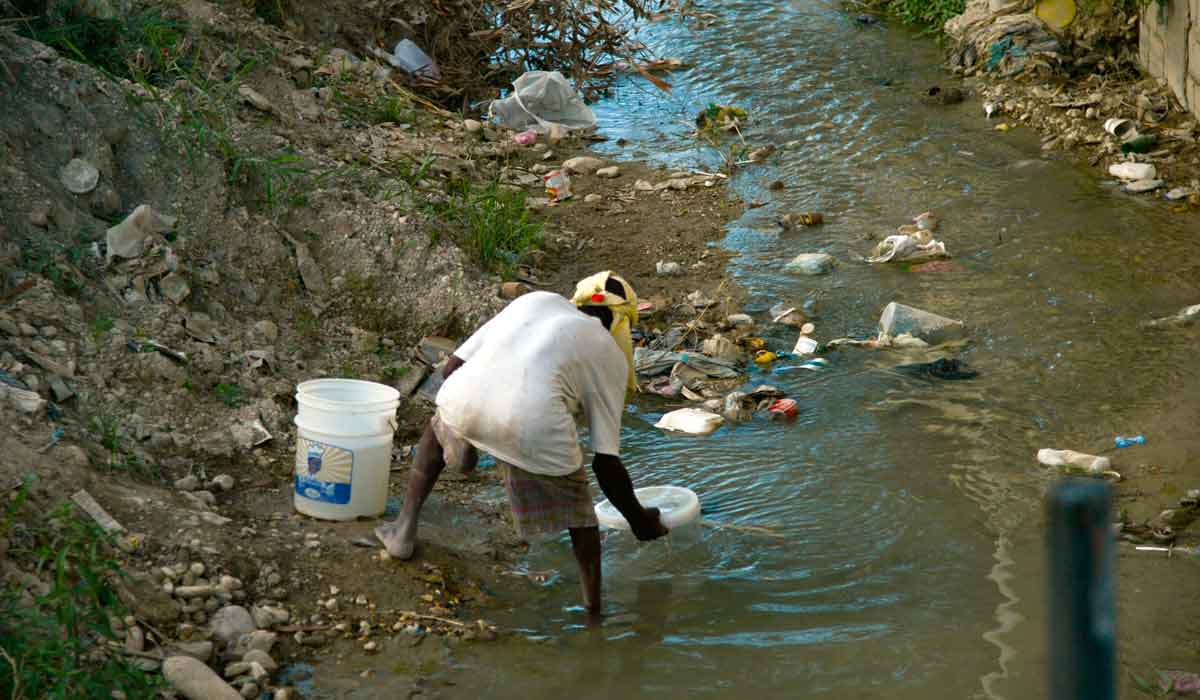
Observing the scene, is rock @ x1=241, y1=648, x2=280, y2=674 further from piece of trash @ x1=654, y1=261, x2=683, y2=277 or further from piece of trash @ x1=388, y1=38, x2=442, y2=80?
piece of trash @ x1=388, y1=38, x2=442, y2=80

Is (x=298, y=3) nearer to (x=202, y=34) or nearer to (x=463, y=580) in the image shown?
(x=202, y=34)

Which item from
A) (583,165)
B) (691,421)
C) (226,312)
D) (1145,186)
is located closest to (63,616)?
(226,312)

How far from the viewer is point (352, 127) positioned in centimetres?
685

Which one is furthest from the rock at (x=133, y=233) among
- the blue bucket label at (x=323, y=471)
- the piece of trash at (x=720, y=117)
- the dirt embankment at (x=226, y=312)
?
the piece of trash at (x=720, y=117)

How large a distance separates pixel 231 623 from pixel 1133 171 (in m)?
6.11

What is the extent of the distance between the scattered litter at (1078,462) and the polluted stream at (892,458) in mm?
63

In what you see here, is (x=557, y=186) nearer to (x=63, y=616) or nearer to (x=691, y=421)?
(x=691, y=421)

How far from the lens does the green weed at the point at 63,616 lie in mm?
2660

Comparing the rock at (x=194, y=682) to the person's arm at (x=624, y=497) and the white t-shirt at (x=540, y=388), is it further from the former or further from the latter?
the person's arm at (x=624, y=497)

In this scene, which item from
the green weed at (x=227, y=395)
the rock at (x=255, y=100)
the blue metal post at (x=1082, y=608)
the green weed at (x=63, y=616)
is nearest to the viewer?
the blue metal post at (x=1082, y=608)

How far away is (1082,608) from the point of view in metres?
0.85

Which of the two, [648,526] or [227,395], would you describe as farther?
[227,395]

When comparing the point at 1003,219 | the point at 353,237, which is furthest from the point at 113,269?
the point at 1003,219

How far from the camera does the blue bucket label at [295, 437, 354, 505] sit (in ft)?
12.2
